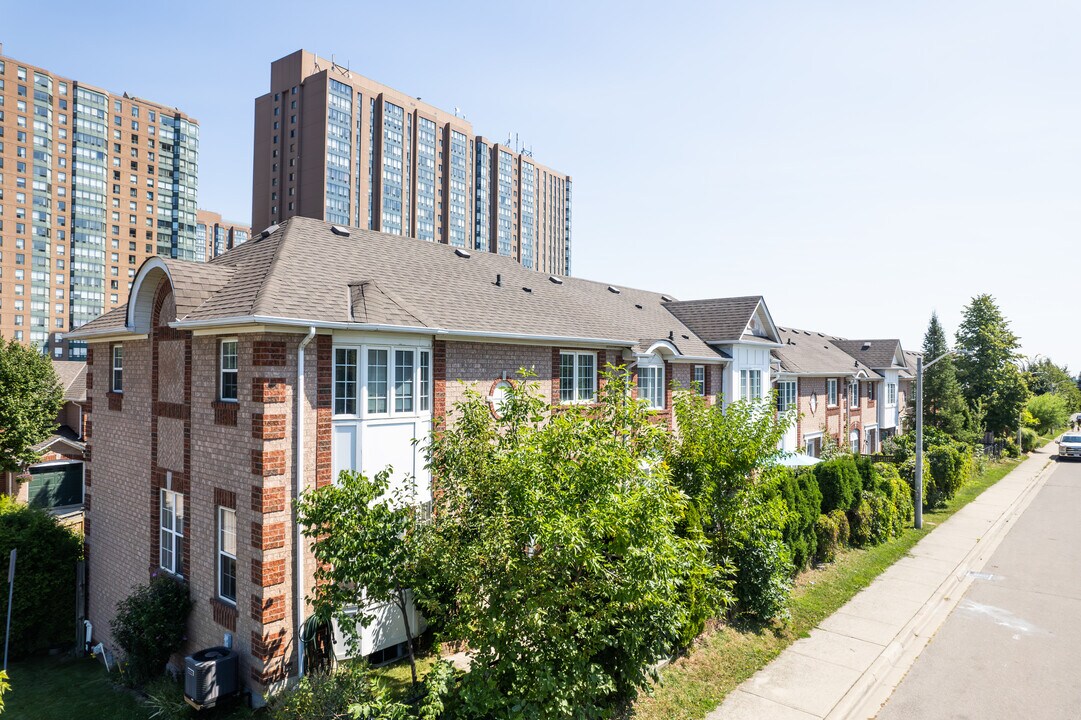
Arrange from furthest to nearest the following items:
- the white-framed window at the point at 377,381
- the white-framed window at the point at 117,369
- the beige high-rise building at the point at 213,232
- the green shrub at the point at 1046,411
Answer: the beige high-rise building at the point at 213,232 → the green shrub at the point at 1046,411 → the white-framed window at the point at 117,369 → the white-framed window at the point at 377,381

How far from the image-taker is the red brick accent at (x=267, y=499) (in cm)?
1060

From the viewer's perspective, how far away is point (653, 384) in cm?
2138

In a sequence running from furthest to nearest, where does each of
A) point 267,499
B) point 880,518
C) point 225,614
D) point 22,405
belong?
point 22,405 < point 880,518 < point 225,614 < point 267,499

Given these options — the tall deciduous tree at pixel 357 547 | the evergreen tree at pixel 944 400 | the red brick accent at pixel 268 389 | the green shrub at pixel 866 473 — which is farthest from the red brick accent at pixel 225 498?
the evergreen tree at pixel 944 400

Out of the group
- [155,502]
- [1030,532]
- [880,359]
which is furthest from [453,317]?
[880,359]

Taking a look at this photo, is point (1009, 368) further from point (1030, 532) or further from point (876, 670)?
point (876, 670)

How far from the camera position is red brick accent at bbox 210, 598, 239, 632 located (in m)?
11.4

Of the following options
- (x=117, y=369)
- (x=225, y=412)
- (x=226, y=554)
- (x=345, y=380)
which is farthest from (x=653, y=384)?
(x=117, y=369)

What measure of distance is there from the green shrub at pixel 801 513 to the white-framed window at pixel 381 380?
30.1ft

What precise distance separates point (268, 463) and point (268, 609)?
2.57 m

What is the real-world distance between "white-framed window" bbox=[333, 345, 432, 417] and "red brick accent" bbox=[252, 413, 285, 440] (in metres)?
1.18

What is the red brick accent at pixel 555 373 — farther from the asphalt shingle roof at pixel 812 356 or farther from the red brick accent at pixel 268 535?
the asphalt shingle roof at pixel 812 356

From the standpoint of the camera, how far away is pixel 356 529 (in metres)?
8.80

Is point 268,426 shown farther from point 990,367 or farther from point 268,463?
point 990,367
